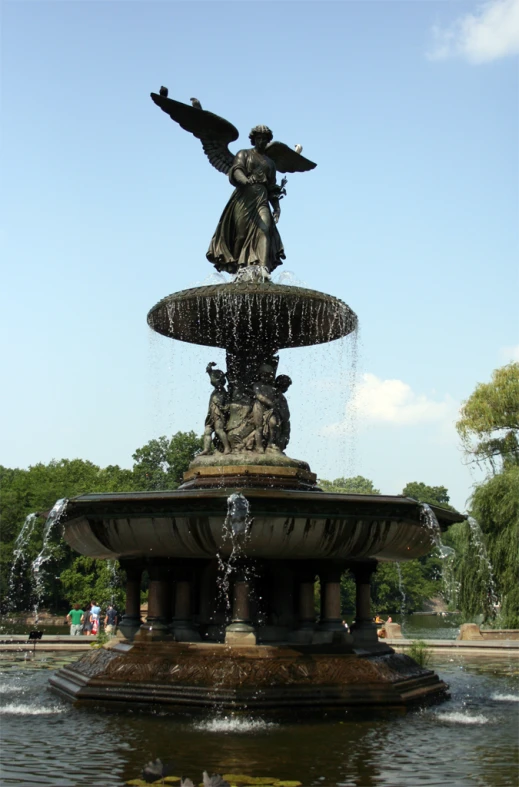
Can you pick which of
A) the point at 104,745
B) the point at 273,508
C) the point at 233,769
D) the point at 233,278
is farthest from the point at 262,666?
the point at 233,278

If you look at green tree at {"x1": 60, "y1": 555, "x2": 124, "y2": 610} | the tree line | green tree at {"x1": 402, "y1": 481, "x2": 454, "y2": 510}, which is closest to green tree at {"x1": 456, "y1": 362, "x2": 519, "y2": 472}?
the tree line

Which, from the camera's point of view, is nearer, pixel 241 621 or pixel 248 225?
pixel 241 621

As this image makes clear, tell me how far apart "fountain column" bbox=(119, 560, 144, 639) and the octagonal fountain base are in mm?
1625

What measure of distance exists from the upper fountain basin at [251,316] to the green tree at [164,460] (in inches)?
1515

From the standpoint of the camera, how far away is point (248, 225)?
1393 centimetres

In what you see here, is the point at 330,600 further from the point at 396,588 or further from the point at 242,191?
the point at 396,588

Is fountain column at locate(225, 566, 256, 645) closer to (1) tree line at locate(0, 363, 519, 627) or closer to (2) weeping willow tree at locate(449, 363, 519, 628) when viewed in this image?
(1) tree line at locate(0, 363, 519, 627)

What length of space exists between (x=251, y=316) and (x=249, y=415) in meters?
1.36

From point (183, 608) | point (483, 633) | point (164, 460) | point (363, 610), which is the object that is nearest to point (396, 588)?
point (164, 460)

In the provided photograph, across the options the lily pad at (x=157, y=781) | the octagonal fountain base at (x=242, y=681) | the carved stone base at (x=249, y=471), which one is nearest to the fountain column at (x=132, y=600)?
the carved stone base at (x=249, y=471)

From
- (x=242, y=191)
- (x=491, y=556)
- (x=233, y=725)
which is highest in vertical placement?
(x=242, y=191)

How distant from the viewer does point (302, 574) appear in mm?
11938

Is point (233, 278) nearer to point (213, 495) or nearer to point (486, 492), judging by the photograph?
point (213, 495)

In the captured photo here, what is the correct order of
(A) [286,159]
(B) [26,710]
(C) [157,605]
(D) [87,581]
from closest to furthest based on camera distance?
(B) [26,710]
(C) [157,605]
(A) [286,159]
(D) [87,581]
